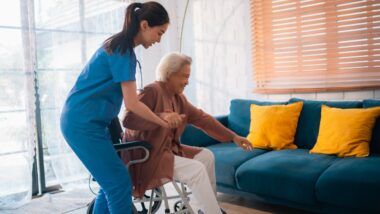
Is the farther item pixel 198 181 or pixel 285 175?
pixel 285 175

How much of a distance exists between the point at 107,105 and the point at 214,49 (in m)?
2.47

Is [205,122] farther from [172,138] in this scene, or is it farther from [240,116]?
[240,116]

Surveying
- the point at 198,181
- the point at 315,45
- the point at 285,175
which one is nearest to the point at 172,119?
the point at 198,181

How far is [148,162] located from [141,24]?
77 centimetres

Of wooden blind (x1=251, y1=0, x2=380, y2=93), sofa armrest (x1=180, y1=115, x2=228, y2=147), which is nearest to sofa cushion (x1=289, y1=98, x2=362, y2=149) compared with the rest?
wooden blind (x1=251, y1=0, x2=380, y2=93)

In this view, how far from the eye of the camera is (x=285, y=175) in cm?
240

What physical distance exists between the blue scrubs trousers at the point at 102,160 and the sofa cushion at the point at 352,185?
4.06 ft

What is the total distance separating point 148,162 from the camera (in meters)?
2.02

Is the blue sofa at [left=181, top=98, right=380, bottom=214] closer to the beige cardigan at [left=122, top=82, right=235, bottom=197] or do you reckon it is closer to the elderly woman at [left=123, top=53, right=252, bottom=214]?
the elderly woman at [left=123, top=53, right=252, bottom=214]

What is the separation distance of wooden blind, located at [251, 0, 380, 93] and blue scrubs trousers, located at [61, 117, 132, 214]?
7.19 feet

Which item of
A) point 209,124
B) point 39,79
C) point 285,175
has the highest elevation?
point 39,79

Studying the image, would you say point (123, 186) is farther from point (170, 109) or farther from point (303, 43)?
point (303, 43)

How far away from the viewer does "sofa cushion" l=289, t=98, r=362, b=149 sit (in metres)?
2.94

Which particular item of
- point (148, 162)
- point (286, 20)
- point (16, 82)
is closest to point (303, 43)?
point (286, 20)
